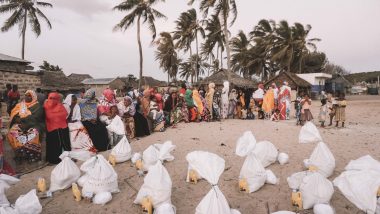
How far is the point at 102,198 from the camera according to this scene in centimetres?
359

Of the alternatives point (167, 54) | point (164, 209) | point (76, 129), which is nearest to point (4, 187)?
point (164, 209)

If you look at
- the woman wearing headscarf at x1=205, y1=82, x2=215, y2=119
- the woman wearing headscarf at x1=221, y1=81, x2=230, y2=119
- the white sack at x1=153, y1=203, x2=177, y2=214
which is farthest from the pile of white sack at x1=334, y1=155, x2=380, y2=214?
the woman wearing headscarf at x1=221, y1=81, x2=230, y2=119

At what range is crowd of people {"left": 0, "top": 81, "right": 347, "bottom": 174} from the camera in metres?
5.36

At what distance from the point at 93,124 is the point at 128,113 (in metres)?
1.46

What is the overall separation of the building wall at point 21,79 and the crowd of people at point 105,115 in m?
1.16

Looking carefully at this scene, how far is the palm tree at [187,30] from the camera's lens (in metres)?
28.7

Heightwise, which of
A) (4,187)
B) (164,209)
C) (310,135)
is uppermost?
(310,135)

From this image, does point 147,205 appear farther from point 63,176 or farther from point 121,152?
point 121,152

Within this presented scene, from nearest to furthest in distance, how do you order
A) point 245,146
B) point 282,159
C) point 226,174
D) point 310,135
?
point 245,146 → point 310,135 → point 226,174 → point 282,159

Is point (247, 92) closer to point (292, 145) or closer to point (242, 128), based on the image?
point (242, 128)

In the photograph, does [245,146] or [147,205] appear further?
[245,146]

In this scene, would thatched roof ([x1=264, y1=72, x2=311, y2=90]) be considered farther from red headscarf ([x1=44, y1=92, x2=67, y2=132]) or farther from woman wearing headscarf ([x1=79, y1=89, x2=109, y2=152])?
red headscarf ([x1=44, y1=92, x2=67, y2=132])

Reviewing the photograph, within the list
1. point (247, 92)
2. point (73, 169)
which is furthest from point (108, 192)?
point (247, 92)

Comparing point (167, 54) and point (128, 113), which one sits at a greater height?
point (167, 54)
